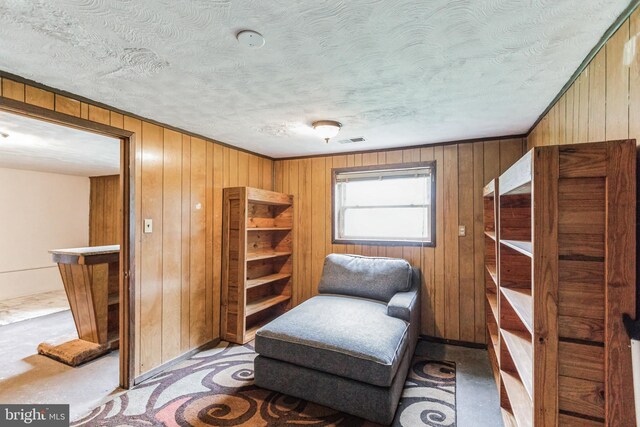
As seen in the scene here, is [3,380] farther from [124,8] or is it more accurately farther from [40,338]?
[124,8]

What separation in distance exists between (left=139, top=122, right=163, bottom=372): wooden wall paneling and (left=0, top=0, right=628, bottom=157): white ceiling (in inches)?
11.2

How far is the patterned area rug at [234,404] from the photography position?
2018 mm

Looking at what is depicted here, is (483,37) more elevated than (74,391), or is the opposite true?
(483,37)

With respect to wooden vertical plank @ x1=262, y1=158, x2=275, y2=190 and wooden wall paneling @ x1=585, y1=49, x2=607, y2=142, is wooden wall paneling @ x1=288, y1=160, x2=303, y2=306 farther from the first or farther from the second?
wooden wall paneling @ x1=585, y1=49, x2=607, y2=142

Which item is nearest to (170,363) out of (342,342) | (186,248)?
(186,248)

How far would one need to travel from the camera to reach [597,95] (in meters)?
1.49

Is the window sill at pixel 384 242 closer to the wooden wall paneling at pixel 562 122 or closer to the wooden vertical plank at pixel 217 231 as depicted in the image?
the wooden vertical plank at pixel 217 231

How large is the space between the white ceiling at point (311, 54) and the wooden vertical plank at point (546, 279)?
641mm

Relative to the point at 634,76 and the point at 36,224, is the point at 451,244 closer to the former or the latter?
the point at 634,76

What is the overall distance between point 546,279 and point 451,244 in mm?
2179

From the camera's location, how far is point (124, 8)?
1.19m

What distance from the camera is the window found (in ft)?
11.3

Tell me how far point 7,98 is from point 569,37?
3011 millimetres

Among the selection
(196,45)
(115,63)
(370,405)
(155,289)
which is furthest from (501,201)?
(155,289)
